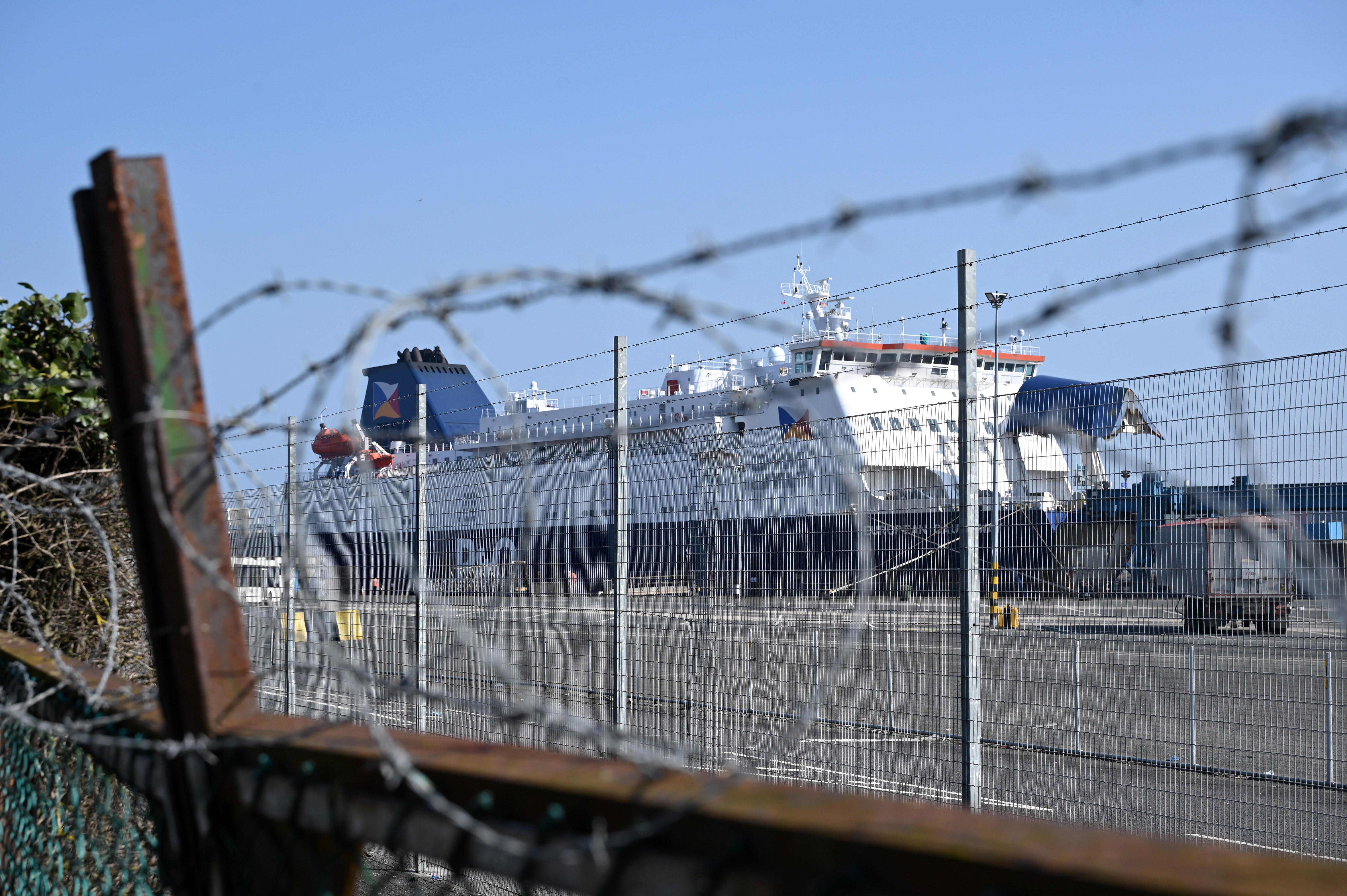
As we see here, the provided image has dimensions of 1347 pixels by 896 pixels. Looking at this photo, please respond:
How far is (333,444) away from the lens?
21.9ft

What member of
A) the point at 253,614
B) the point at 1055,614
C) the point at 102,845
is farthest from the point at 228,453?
the point at 253,614

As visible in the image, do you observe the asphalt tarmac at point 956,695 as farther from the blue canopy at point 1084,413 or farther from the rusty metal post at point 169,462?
the blue canopy at point 1084,413

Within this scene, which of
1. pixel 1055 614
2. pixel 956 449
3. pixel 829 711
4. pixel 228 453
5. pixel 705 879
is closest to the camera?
pixel 705 879

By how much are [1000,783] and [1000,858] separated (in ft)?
24.7

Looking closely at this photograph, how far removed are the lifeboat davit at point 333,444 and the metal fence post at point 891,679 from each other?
2352mm

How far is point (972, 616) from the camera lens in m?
3.86

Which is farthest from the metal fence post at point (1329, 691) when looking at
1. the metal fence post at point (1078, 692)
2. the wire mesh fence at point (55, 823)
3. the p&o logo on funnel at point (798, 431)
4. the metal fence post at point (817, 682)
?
the wire mesh fence at point (55, 823)

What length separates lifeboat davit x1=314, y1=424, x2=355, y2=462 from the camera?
2.08 meters

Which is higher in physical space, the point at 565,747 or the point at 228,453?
the point at 228,453

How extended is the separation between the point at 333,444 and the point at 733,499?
8.98ft

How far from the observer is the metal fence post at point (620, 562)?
518cm

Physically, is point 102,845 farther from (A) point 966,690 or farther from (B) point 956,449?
(B) point 956,449

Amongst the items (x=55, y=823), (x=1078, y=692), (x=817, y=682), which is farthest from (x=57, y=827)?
(x=817, y=682)

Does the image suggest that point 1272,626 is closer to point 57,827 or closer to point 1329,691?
Answer: point 1329,691
